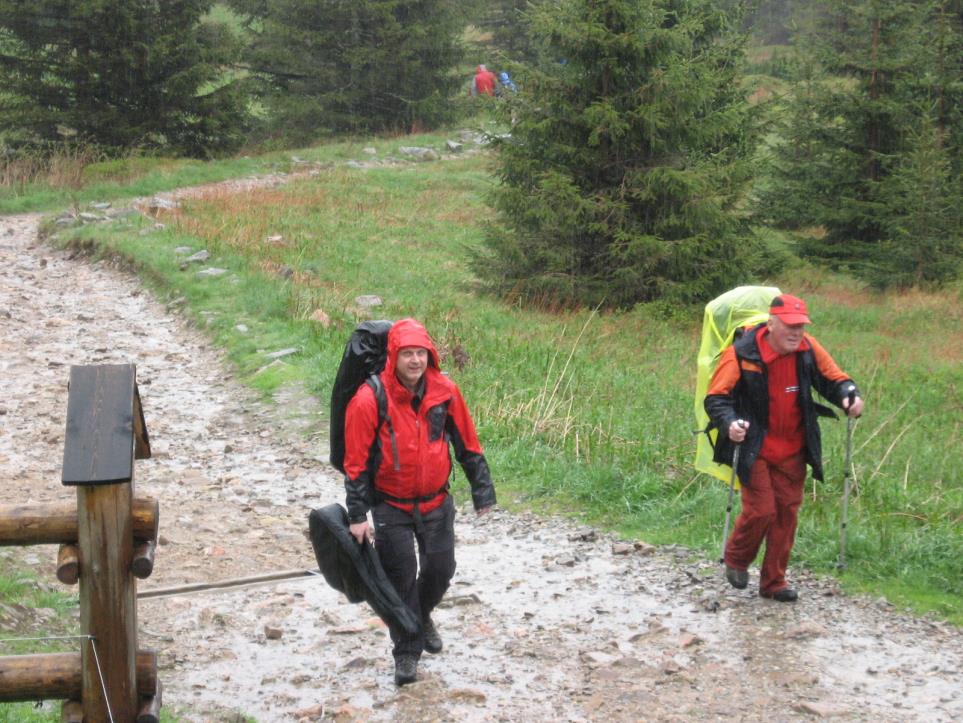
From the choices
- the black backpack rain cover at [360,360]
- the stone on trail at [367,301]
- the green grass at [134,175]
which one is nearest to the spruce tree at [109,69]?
the green grass at [134,175]

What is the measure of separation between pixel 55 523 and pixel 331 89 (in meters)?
35.5

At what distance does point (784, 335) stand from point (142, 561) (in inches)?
152

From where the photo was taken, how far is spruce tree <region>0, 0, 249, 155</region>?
3003cm

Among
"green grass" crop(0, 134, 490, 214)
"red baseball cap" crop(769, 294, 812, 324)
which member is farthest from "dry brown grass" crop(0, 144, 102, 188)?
"red baseball cap" crop(769, 294, 812, 324)

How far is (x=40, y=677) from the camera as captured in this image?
14.5 feet

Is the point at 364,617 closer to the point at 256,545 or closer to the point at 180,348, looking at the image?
the point at 256,545

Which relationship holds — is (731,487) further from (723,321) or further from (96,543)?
(96,543)

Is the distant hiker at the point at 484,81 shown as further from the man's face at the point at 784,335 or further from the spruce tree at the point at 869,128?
the man's face at the point at 784,335

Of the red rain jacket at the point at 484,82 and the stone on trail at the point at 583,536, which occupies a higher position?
the red rain jacket at the point at 484,82

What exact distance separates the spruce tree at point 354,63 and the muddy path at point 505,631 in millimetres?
28409

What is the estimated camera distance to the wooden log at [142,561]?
4.31 m

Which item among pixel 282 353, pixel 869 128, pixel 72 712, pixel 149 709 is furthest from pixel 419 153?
pixel 72 712

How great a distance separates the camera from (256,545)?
328 inches

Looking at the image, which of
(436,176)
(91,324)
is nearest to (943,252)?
(436,176)
